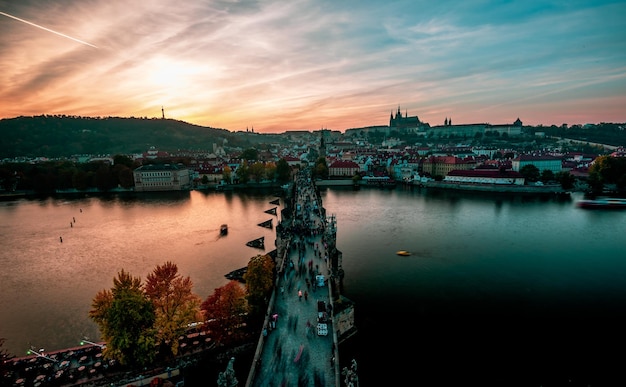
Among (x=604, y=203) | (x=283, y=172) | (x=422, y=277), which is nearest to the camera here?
(x=422, y=277)

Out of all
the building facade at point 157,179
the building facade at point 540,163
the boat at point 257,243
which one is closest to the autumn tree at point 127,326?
the boat at point 257,243

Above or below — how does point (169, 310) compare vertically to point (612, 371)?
above

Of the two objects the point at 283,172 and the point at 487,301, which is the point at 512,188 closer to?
the point at 283,172

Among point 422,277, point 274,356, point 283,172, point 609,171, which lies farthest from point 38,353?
point 609,171

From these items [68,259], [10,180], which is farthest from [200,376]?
[10,180]

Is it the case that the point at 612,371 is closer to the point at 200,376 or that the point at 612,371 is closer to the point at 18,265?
the point at 200,376

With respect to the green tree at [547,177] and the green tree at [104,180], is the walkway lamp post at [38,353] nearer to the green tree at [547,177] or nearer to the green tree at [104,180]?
the green tree at [104,180]
